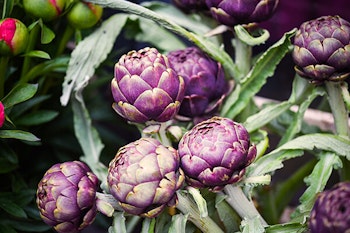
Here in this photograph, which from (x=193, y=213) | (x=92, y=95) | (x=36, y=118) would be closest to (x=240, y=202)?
Result: (x=193, y=213)

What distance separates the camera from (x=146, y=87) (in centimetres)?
51

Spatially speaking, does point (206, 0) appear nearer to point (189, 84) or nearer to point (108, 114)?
point (189, 84)

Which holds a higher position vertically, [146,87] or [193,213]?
[146,87]

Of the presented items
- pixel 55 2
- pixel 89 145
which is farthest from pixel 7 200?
pixel 55 2

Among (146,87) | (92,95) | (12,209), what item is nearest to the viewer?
(146,87)

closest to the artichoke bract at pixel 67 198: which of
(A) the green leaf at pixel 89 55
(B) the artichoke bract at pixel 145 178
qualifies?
(B) the artichoke bract at pixel 145 178

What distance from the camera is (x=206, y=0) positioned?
0.62m

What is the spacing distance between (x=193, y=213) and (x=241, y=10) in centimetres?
20

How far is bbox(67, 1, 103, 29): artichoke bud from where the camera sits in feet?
2.14

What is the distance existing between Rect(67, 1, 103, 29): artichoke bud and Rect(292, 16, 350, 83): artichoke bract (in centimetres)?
23

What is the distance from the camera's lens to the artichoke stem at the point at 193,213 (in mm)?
522

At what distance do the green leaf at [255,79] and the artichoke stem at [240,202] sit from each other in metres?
0.12

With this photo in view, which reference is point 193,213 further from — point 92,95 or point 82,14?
point 92,95

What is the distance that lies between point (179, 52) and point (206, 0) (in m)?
0.06
